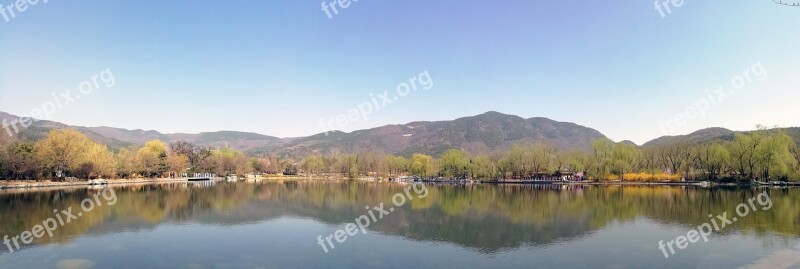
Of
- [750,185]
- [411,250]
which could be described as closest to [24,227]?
[411,250]

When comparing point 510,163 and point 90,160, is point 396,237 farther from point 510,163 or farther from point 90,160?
point 510,163

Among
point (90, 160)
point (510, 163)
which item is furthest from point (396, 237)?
point (510, 163)

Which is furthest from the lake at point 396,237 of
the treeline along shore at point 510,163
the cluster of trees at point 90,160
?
the treeline along shore at point 510,163

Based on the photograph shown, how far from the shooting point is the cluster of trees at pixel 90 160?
55.4m

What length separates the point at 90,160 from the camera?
66.8 m

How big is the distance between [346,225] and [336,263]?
10492mm

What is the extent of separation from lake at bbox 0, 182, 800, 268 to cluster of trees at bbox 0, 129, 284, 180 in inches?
1082

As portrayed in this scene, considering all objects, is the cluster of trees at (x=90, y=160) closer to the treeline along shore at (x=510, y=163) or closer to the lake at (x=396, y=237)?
the treeline along shore at (x=510, y=163)

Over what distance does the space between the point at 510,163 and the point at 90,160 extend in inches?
3075

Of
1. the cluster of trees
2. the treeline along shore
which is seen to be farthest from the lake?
the treeline along shore

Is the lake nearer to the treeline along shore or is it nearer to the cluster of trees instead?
the cluster of trees

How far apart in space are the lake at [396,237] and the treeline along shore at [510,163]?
1257 inches

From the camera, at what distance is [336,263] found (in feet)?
52.5

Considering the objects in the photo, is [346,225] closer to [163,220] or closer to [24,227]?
[163,220]
